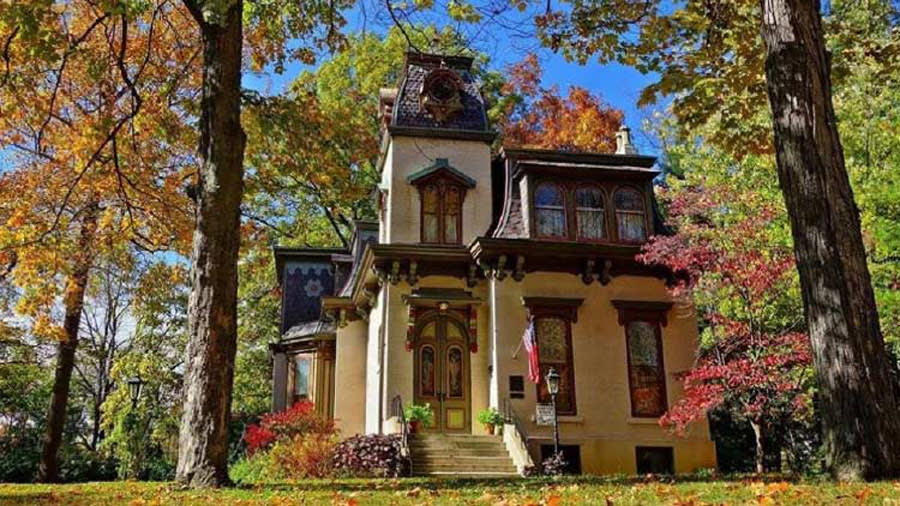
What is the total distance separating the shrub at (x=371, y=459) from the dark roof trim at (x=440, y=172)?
266 inches

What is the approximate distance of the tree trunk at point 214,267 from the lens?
8.53 meters

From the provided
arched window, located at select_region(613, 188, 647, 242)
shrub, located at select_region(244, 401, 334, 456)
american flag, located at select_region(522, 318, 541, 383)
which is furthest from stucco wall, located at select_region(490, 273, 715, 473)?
shrub, located at select_region(244, 401, 334, 456)

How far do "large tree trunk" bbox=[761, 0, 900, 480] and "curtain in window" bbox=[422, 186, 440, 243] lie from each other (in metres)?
11.7

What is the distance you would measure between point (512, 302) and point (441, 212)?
322cm

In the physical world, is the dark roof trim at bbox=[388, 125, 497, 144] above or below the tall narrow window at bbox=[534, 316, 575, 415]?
above

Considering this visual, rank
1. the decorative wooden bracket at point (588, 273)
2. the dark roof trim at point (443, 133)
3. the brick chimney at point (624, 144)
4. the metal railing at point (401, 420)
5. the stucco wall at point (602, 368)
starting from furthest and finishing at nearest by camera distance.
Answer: the brick chimney at point (624, 144), the dark roof trim at point (443, 133), the decorative wooden bracket at point (588, 273), the stucco wall at point (602, 368), the metal railing at point (401, 420)

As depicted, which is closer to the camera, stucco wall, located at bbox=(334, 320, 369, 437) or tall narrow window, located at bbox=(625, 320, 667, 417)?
tall narrow window, located at bbox=(625, 320, 667, 417)

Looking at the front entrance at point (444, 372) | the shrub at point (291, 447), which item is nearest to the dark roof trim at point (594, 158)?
the front entrance at point (444, 372)

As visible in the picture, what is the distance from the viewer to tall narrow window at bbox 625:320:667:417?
17.0 meters

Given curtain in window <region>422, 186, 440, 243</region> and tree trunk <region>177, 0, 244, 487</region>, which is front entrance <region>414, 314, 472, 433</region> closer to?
curtain in window <region>422, 186, 440, 243</region>

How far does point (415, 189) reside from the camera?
18.8 m

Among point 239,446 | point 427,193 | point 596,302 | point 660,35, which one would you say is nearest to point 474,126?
point 427,193

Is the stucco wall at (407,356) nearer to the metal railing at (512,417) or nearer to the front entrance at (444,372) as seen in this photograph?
the front entrance at (444,372)

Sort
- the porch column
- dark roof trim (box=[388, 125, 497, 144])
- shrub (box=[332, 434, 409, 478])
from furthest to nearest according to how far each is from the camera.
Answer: the porch column < dark roof trim (box=[388, 125, 497, 144]) < shrub (box=[332, 434, 409, 478])
